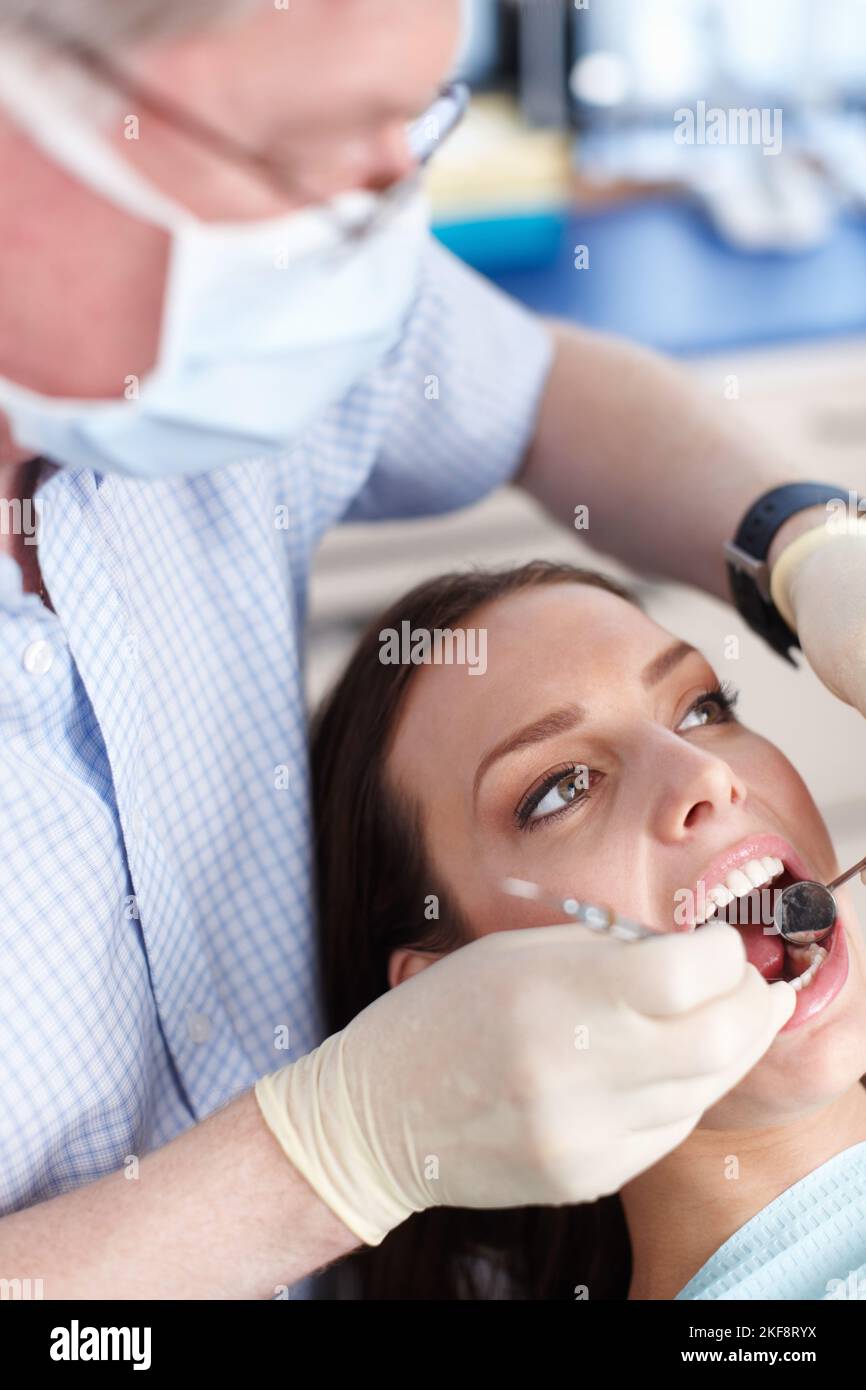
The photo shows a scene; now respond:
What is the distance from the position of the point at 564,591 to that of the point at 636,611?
66 millimetres

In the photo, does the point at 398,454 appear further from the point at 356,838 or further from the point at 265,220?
the point at 265,220

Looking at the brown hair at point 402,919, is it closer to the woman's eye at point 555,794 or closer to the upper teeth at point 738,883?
the woman's eye at point 555,794

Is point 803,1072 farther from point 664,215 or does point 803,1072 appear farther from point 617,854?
point 664,215

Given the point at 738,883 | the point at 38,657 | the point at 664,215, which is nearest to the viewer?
the point at 38,657

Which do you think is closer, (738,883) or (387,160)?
(387,160)

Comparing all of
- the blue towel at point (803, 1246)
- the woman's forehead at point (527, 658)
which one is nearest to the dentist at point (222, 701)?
the woman's forehead at point (527, 658)

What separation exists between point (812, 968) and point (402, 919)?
0.34 meters

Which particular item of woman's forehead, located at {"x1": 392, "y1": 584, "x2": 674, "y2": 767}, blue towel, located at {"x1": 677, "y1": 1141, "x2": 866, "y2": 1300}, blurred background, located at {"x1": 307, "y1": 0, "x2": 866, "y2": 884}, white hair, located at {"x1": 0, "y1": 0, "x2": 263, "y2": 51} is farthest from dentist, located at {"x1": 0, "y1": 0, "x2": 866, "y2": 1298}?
blurred background, located at {"x1": 307, "y1": 0, "x2": 866, "y2": 884}

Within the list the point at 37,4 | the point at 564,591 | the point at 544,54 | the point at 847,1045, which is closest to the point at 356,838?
the point at 564,591

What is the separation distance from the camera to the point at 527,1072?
0.80 m

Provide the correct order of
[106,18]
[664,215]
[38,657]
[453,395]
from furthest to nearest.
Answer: [664,215], [453,395], [38,657], [106,18]

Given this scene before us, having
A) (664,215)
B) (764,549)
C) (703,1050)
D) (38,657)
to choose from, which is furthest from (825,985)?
(664,215)

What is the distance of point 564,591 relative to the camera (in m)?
1.23

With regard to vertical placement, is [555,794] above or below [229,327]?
below
